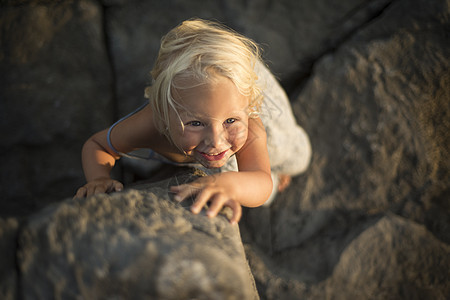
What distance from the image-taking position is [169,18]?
162cm

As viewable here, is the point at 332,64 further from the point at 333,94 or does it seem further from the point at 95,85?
the point at 95,85

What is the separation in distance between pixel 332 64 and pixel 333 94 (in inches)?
5.7

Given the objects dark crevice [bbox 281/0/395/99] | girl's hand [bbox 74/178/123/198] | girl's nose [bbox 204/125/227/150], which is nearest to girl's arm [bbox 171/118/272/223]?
girl's nose [bbox 204/125/227/150]

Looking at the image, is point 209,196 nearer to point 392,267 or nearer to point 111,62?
point 392,267

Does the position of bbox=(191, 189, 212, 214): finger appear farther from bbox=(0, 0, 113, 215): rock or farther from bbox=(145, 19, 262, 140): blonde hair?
bbox=(0, 0, 113, 215): rock

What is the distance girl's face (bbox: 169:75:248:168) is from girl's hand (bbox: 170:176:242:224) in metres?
0.17

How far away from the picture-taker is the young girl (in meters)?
0.85

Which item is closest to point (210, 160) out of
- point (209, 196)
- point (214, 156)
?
point (214, 156)

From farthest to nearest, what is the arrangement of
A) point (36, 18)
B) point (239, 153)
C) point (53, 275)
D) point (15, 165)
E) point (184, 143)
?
point (15, 165) → point (36, 18) → point (239, 153) → point (184, 143) → point (53, 275)

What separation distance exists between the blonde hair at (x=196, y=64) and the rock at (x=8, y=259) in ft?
1.59

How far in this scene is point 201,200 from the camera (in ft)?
2.45

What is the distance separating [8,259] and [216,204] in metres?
0.39

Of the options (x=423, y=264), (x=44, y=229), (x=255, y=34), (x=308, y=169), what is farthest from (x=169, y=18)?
(x=423, y=264)

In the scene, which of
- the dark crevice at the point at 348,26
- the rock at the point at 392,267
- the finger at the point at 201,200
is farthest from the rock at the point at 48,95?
the rock at the point at 392,267
